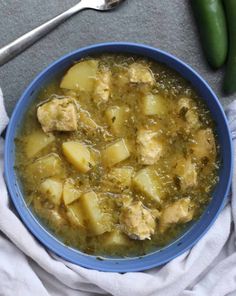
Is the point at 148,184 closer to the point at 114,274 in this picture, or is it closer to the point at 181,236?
the point at 181,236

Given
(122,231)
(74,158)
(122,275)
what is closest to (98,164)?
(74,158)

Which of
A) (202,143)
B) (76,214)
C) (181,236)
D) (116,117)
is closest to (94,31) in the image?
(116,117)

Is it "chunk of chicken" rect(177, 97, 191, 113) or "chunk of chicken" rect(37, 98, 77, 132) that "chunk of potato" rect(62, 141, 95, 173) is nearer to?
"chunk of chicken" rect(37, 98, 77, 132)

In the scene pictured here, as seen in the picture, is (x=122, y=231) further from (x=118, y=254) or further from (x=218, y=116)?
(x=218, y=116)

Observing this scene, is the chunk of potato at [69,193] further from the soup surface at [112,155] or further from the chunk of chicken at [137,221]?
the chunk of chicken at [137,221]

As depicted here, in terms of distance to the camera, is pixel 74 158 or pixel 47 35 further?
pixel 47 35

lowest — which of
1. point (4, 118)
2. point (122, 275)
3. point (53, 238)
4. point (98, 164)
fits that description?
point (122, 275)
